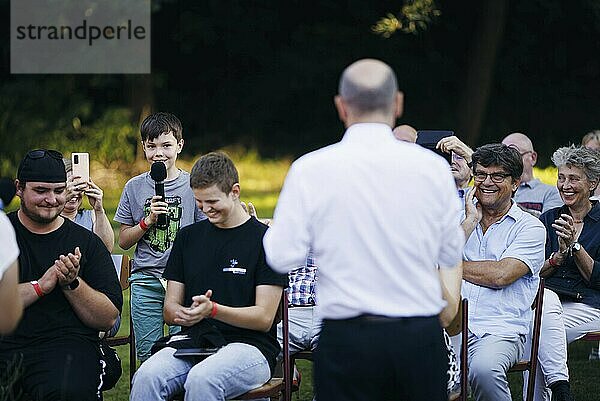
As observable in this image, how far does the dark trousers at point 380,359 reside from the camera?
367cm

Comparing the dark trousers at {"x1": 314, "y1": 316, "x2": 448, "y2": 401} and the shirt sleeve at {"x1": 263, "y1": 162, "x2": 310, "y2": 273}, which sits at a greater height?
the shirt sleeve at {"x1": 263, "y1": 162, "x2": 310, "y2": 273}

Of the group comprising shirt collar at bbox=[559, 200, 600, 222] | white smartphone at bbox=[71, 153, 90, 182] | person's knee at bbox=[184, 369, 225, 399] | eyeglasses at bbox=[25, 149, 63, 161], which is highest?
eyeglasses at bbox=[25, 149, 63, 161]

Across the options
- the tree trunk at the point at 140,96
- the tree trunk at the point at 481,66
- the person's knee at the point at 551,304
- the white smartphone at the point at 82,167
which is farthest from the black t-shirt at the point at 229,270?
the tree trunk at the point at 140,96

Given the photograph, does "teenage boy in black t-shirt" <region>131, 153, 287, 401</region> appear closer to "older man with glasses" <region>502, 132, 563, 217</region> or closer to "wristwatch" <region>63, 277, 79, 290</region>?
"wristwatch" <region>63, 277, 79, 290</region>

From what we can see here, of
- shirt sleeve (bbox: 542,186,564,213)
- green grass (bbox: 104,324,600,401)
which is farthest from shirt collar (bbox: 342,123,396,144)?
shirt sleeve (bbox: 542,186,564,213)

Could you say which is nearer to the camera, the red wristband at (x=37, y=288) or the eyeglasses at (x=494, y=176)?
the red wristband at (x=37, y=288)

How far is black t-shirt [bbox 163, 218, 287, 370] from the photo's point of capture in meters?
5.09

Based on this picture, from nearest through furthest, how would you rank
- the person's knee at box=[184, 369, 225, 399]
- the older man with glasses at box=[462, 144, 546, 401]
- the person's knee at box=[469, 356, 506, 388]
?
the person's knee at box=[184, 369, 225, 399]
the person's knee at box=[469, 356, 506, 388]
the older man with glasses at box=[462, 144, 546, 401]

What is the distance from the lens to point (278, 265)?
12.2 feet

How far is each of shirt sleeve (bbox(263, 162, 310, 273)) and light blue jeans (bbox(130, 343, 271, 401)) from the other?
4.43 ft

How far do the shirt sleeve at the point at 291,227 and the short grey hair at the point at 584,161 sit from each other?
10.5 ft

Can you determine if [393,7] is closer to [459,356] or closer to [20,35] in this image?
[20,35]

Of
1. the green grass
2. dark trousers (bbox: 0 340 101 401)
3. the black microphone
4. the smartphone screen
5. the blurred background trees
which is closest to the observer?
dark trousers (bbox: 0 340 101 401)

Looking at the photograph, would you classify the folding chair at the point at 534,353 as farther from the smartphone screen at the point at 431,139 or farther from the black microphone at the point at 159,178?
the black microphone at the point at 159,178
